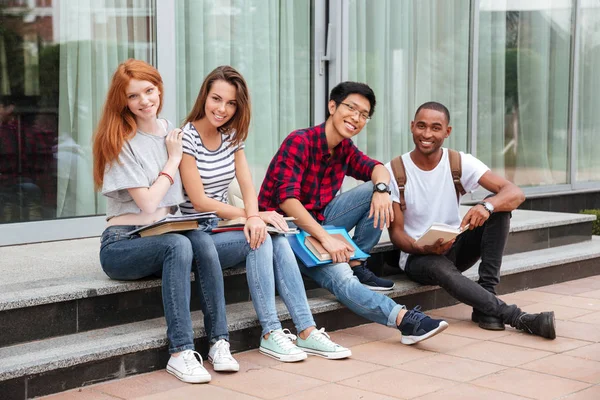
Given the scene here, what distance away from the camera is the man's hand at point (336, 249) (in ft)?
15.0

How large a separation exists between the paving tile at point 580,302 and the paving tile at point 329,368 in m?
1.92

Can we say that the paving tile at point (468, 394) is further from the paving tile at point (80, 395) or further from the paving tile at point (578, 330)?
the paving tile at point (80, 395)

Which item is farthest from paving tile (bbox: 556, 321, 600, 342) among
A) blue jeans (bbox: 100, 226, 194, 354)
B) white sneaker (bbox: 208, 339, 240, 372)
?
blue jeans (bbox: 100, 226, 194, 354)

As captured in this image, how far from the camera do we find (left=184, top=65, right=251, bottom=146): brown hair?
436 cm

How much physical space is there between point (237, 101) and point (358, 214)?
1.01 meters

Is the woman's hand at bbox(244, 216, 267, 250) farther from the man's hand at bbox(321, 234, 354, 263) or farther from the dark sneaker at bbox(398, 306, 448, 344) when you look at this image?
the dark sneaker at bbox(398, 306, 448, 344)

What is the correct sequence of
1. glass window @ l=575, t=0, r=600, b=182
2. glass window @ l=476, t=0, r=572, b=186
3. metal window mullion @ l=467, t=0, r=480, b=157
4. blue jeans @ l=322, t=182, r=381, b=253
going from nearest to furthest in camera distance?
blue jeans @ l=322, t=182, r=381, b=253 < metal window mullion @ l=467, t=0, r=480, b=157 < glass window @ l=476, t=0, r=572, b=186 < glass window @ l=575, t=0, r=600, b=182

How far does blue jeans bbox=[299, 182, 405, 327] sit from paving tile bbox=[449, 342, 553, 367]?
1.29ft

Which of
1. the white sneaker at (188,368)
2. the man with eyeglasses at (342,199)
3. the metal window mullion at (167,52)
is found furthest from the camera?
the metal window mullion at (167,52)

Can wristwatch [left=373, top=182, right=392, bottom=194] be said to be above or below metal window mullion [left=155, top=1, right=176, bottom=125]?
below

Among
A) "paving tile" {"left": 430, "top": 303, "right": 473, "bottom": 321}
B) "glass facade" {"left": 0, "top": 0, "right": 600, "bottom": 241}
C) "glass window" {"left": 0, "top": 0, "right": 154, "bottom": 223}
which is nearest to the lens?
"paving tile" {"left": 430, "top": 303, "right": 473, "bottom": 321}

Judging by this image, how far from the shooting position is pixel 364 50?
7.42 m

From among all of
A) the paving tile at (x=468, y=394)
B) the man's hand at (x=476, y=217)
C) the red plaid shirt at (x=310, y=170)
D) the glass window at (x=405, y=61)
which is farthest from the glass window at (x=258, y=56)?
the paving tile at (x=468, y=394)

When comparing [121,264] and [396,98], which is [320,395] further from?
[396,98]
